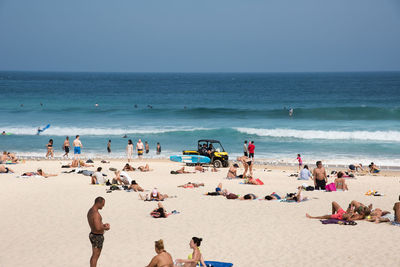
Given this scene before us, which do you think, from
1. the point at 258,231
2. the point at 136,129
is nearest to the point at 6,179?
the point at 258,231

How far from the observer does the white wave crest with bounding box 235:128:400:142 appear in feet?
132

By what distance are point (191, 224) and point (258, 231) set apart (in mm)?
1901

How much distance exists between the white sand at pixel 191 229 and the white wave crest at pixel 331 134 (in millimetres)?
21340

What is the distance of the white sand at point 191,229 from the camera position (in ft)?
36.8

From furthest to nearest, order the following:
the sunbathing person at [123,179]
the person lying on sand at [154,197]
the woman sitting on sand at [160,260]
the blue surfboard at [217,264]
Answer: the sunbathing person at [123,179] < the person lying on sand at [154,197] < the blue surfboard at [217,264] < the woman sitting on sand at [160,260]

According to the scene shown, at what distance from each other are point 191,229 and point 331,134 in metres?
30.2

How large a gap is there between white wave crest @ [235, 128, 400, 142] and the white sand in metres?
21.3

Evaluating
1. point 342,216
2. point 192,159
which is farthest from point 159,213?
point 192,159

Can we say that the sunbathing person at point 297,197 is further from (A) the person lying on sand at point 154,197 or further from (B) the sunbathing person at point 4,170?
(B) the sunbathing person at point 4,170

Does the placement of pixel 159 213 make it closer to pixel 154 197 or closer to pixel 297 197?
pixel 154 197

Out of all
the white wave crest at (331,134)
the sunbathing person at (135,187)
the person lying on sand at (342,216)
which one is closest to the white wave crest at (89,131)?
the white wave crest at (331,134)

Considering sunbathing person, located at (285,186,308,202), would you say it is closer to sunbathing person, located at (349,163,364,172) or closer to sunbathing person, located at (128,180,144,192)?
sunbathing person, located at (128,180,144,192)

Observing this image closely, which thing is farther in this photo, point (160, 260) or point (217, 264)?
point (217, 264)

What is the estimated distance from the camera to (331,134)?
41469mm
